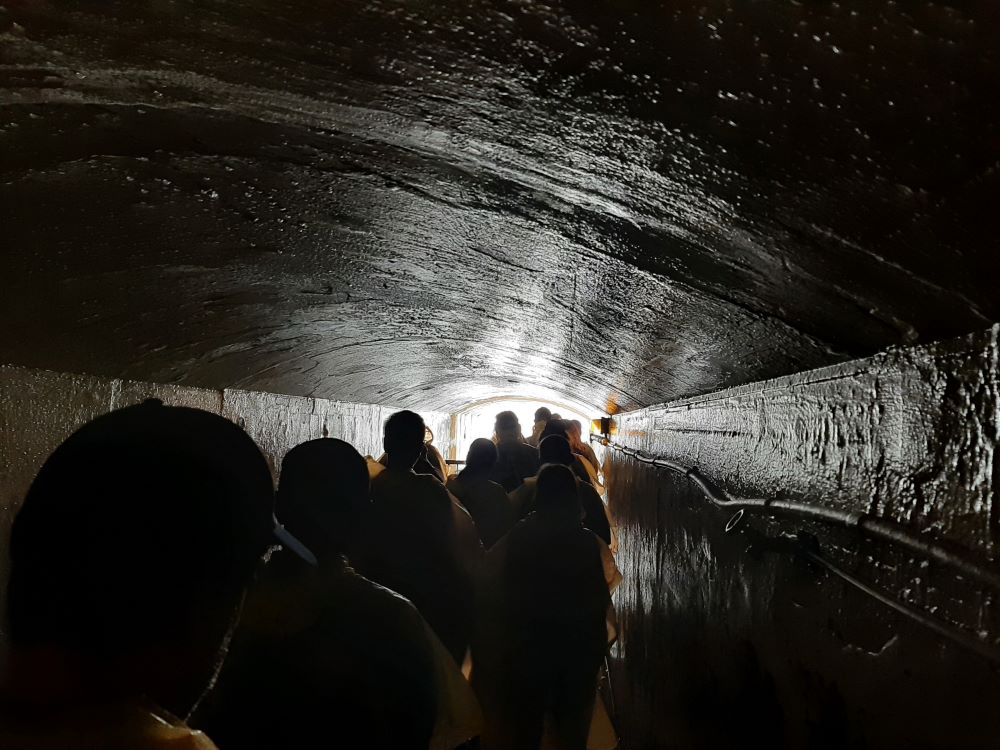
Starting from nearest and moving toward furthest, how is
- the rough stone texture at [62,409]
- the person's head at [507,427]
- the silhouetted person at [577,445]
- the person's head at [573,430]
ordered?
the rough stone texture at [62,409], the person's head at [507,427], the silhouetted person at [577,445], the person's head at [573,430]

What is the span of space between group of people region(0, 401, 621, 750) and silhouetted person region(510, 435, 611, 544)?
1.13m

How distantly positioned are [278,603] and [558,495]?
246 centimetres

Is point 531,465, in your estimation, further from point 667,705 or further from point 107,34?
point 107,34

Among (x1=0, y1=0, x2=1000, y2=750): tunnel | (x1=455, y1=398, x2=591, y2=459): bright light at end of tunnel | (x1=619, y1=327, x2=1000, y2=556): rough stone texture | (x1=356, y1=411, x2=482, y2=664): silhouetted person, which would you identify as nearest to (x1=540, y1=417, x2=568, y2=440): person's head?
(x1=0, y1=0, x2=1000, y2=750): tunnel

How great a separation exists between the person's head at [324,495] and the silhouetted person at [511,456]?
500 centimetres

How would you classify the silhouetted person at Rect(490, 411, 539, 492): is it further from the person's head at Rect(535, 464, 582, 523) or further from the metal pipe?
the metal pipe

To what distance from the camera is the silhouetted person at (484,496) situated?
6.01 meters

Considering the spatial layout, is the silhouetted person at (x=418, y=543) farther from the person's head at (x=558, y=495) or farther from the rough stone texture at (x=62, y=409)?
the rough stone texture at (x=62, y=409)

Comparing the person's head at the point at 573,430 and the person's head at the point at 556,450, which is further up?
the person's head at the point at 573,430

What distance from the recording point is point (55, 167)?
8.41 ft

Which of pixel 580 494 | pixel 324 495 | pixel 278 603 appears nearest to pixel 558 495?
pixel 580 494

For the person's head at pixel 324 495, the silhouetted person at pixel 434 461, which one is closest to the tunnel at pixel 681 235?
the person's head at pixel 324 495

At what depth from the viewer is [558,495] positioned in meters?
4.61

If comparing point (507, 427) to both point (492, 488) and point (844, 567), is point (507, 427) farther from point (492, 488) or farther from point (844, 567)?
point (844, 567)
